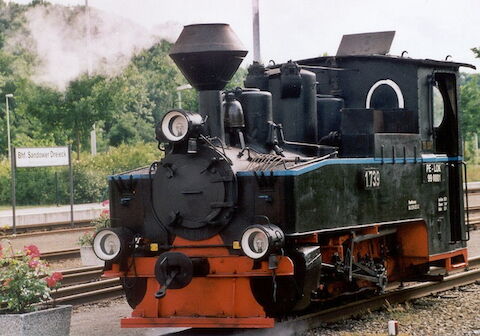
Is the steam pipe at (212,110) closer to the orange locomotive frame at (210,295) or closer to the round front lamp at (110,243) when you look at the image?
the orange locomotive frame at (210,295)

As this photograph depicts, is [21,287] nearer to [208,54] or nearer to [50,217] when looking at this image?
[208,54]

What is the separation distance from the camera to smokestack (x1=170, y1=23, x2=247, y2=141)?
27.1 feet

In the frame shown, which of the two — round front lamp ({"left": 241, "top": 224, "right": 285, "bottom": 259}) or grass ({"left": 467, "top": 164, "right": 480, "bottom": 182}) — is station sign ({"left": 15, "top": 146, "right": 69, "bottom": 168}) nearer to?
round front lamp ({"left": 241, "top": 224, "right": 285, "bottom": 259})

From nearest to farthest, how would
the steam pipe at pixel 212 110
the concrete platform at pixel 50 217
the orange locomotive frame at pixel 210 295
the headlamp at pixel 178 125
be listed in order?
the orange locomotive frame at pixel 210 295
the headlamp at pixel 178 125
the steam pipe at pixel 212 110
the concrete platform at pixel 50 217

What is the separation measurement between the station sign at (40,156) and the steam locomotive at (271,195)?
1099 cm

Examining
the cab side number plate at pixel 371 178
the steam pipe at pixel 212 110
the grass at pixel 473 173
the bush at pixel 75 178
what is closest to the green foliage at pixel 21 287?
the steam pipe at pixel 212 110

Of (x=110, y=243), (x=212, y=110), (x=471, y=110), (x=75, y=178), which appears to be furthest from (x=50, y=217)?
(x=471, y=110)

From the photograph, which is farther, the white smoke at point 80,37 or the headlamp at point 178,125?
the white smoke at point 80,37

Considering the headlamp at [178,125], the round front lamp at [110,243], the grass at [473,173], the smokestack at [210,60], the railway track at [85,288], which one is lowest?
the railway track at [85,288]

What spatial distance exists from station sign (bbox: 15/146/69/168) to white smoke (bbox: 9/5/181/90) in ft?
24.9

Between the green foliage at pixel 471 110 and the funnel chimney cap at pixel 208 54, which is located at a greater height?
the green foliage at pixel 471 110

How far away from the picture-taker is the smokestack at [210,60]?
8258mm

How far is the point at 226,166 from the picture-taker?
819 centimetres

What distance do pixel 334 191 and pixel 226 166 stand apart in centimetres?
118
